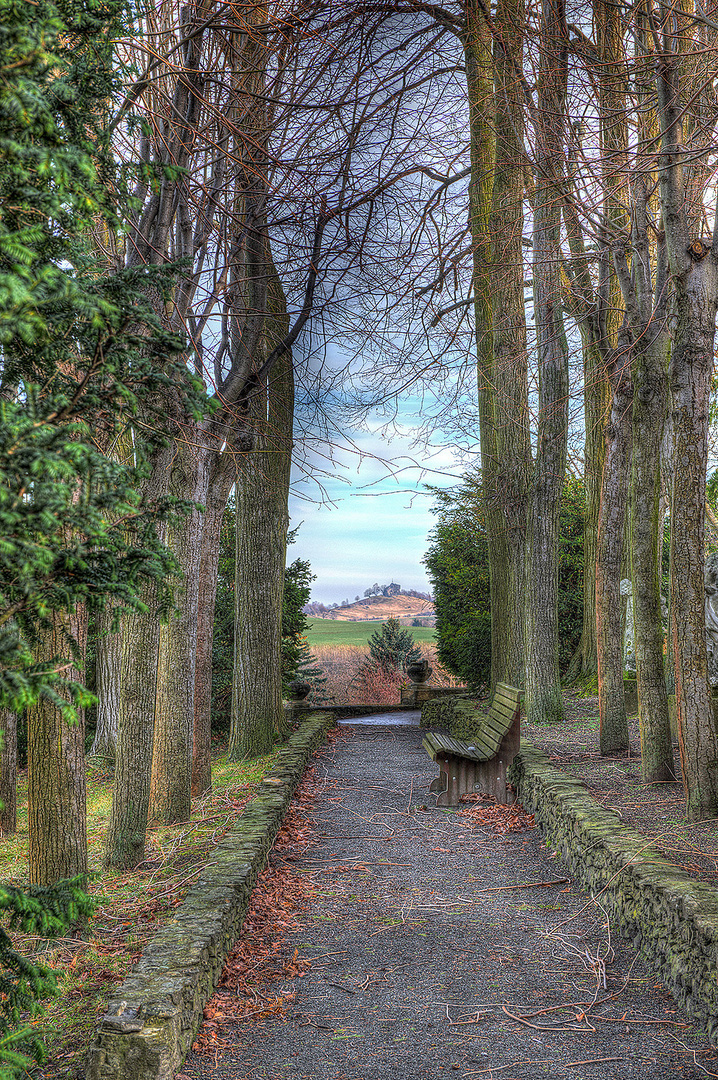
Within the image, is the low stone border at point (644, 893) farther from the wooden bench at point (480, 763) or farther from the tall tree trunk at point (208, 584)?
the tall tree trunk at point (208, 584)

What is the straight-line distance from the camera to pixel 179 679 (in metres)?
6.54

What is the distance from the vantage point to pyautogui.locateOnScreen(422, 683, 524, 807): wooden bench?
7.11 meters

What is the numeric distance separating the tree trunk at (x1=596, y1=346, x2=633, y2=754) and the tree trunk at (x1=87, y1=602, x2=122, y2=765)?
6323 millimetres

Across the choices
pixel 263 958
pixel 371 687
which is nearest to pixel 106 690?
pixel 263 958

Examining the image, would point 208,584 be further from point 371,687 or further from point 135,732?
point 371,687

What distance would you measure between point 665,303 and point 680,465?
2460 mm

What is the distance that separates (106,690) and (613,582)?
288 inches

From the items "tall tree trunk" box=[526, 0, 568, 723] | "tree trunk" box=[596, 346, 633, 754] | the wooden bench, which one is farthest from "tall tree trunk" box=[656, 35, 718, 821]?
"tall tree trunk" box=[526, 0, 568, 723]

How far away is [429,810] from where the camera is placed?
716cm

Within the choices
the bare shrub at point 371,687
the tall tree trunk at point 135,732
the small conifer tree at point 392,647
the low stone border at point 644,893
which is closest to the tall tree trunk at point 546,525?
the low stone border at point 644,893

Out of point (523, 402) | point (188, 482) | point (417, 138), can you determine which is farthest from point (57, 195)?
point (523, 402)

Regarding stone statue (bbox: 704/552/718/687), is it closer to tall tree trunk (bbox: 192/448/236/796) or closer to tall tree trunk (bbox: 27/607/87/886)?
tall tree trunk (bbox: 192/448/236/796)

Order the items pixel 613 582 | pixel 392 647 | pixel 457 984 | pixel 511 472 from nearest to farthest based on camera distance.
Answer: pixel 457 984
pixel 613 582
pixel 511 472
pixel 392 647

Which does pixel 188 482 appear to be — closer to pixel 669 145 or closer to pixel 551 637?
pixel 669 145
